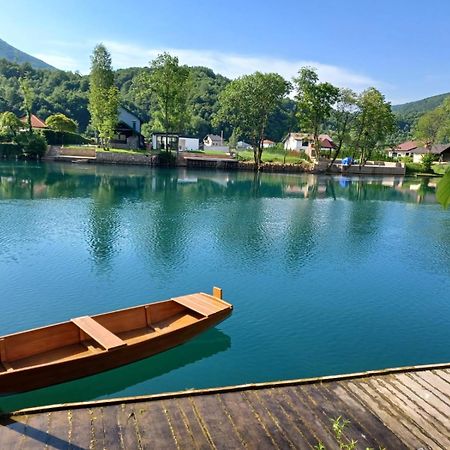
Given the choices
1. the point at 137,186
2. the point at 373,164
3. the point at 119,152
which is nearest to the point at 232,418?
the point at 137,186

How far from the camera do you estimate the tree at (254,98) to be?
230ft

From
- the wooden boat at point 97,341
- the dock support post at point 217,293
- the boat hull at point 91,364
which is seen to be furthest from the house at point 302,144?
the boat hull at point 91,364

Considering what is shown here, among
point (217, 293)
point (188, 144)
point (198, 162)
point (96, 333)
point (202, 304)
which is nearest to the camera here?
point (96, 333)

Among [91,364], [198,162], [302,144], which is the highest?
[302,144]

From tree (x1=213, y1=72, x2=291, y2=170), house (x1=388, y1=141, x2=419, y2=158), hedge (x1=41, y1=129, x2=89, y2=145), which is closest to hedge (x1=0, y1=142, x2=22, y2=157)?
hedge (x1=41, y1=129, x2=89, y2=145)

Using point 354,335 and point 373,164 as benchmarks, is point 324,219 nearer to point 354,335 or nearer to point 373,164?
point 354,335

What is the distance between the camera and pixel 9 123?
67500 millimetres

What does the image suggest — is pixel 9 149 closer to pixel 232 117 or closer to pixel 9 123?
pixel 9 123

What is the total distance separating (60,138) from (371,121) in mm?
55199

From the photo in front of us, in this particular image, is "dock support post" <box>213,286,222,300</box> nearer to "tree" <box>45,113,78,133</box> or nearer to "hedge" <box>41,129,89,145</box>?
"hedge" <box>41,129,89,145</box>

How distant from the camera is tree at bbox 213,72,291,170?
70062mm

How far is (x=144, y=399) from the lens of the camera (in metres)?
8.12

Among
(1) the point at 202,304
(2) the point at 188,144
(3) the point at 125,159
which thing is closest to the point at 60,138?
(3) the point at 125,159

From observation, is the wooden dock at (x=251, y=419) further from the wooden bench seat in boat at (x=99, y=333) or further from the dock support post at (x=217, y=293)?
the dock support post at (x=217, y=293)
